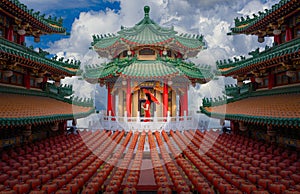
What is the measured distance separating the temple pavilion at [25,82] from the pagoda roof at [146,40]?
6.21 metres

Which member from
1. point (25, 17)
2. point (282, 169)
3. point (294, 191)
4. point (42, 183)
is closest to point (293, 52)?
point (282, 169)

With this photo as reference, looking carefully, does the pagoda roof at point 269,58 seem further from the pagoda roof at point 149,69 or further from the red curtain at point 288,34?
the pagoda roof at point 149,69

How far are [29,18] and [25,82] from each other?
3.31 m

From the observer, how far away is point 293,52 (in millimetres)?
8203

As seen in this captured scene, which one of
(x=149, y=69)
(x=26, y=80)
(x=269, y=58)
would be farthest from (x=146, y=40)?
(x=269, y=58)

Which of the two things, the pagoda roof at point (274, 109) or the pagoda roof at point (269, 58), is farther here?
the pagoda roof at point (269, 58)

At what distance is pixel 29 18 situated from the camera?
12.3 m

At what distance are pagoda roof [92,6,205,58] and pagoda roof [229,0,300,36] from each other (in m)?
6.73

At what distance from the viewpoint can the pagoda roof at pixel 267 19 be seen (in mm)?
10742

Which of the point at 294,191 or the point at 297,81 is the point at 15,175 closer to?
the point at 294,191

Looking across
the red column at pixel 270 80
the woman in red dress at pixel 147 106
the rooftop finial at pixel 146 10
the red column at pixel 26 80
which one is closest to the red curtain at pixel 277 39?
the red column at pixel 270 80

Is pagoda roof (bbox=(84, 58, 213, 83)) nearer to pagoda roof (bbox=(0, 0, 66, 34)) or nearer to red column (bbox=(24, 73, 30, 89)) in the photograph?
pagoda roof (bbox=(0, 0, 66, 34))

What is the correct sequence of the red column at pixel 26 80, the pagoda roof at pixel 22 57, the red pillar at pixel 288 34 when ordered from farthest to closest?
the red column at pixel 26 80 → the red pillar at pixel 288 34 → the pagoda roof at pixel 22 57

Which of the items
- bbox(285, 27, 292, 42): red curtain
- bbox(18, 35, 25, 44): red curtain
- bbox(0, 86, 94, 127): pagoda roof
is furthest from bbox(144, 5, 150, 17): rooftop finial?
bbox(285, 27, 292, 42): red curtain
